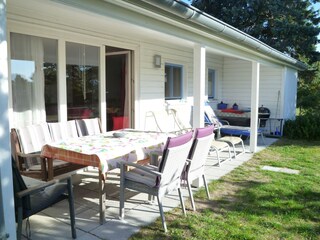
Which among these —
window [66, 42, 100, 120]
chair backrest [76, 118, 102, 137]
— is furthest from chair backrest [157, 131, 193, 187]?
window [66, 42, 100, 120]

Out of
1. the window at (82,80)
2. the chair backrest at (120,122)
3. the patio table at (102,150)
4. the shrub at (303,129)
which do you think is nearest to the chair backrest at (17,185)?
the patio table at (102,150)

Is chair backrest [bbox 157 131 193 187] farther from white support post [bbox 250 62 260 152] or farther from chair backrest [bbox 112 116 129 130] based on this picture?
white support post [bbox 250 62 260 152]

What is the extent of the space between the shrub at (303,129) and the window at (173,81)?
403 cm

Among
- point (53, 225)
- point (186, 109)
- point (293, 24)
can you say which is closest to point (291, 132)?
point (186, 109)

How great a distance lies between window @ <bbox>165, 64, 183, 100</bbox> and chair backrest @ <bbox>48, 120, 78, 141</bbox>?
3352mm

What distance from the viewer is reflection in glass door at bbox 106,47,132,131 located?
6.25 m

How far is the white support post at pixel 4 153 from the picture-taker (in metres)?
2.07

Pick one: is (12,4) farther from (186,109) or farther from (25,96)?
(186,109)

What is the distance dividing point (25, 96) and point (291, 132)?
26.3 feet

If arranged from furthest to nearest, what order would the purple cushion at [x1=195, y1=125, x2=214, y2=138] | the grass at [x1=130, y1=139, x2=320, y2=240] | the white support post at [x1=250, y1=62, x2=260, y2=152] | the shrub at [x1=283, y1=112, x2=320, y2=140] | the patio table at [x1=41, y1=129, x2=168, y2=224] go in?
the shrub at [x1=283, y1=112, x2=320, y2=140], the white support post at [x1=250, y1=62, x2=260, y2=152], the purple cushion at [x1=195, y1=125, x2=214, y2=138], the patio table at [x1=41, y1=129, x2=168, y2=224], the grass at [x1=130, y1=139, x2=320, y2=240]

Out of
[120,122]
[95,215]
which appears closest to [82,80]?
[120,122]

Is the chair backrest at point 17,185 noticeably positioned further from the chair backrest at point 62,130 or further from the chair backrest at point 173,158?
the chair backrest at point 62,130

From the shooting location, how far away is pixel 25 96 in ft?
14.3

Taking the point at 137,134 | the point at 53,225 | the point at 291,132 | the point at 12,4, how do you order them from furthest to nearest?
the point at 291,132
the point at 137,134
the point at 12,4
the point at 53,225
